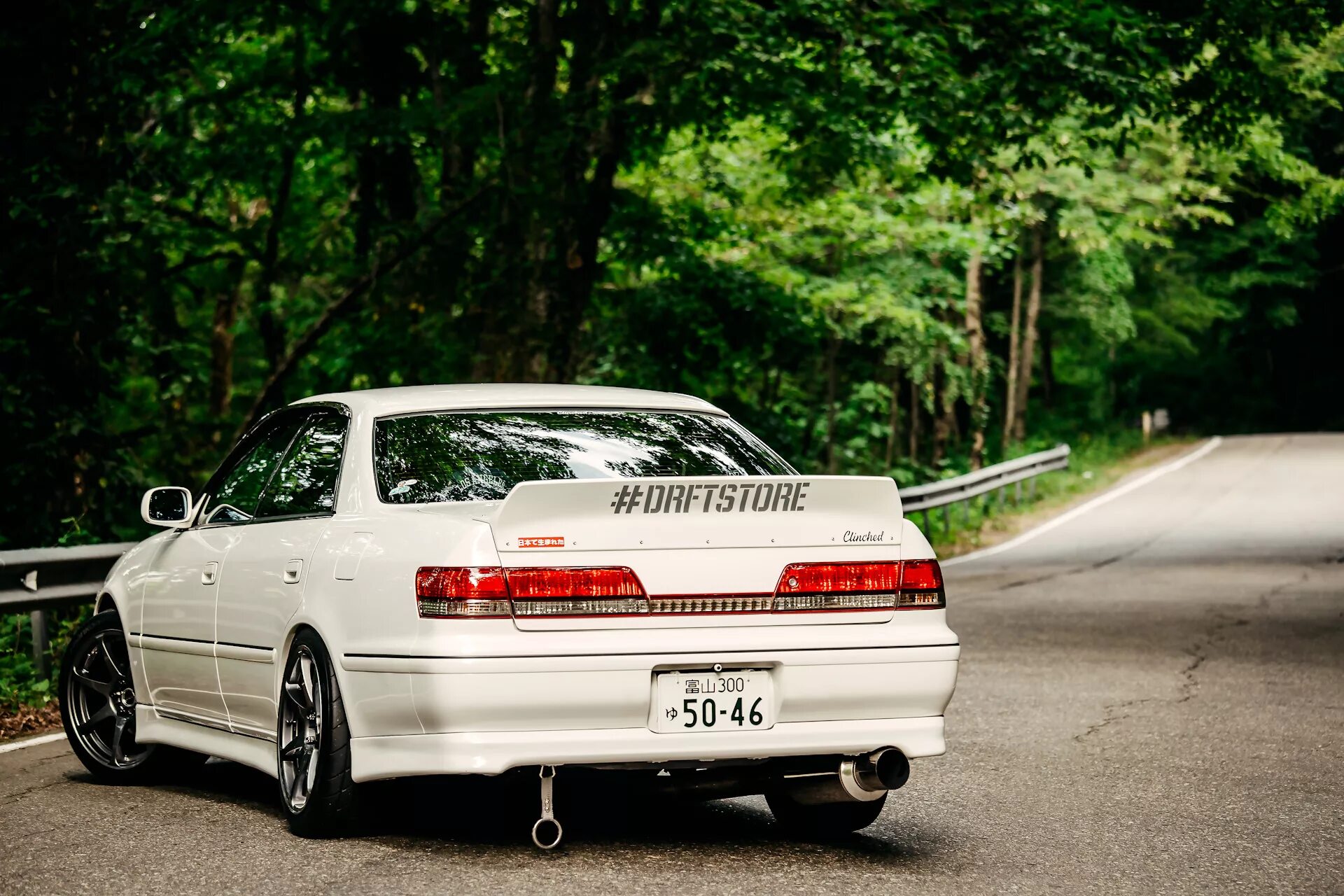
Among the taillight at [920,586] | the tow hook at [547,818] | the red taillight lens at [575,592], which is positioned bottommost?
the tow hook at [547,818]

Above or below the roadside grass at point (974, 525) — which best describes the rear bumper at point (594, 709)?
above

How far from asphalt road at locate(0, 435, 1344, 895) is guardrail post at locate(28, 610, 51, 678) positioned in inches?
73.8

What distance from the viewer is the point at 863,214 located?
24047 millimetres

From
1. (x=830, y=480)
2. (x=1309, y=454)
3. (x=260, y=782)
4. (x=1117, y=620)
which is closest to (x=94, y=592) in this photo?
(x=260, y=782)

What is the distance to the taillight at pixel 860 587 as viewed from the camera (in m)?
5.29

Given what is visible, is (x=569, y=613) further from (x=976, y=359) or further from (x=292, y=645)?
(x=976, y=359)

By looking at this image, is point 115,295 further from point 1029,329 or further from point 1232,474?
point 1029,329

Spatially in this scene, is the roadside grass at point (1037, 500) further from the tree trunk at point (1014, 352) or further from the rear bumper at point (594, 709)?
the rear bumper at point (594, 709)

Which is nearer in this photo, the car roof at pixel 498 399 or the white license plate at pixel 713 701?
the white license plate at pixel 713 701

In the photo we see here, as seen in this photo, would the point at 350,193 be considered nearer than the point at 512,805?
No

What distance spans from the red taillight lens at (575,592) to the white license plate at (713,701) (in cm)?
26

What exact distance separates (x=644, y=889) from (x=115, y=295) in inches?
390

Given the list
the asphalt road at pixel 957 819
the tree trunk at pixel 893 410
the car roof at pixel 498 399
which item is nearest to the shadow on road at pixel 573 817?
the asphalt road at pixel 957 819

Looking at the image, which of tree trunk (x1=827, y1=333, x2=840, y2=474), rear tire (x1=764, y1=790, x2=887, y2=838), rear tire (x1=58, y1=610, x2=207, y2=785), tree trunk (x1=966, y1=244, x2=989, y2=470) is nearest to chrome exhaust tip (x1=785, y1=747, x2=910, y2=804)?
rear tire (x1=764, y1=790, x2=887, y2=838)
